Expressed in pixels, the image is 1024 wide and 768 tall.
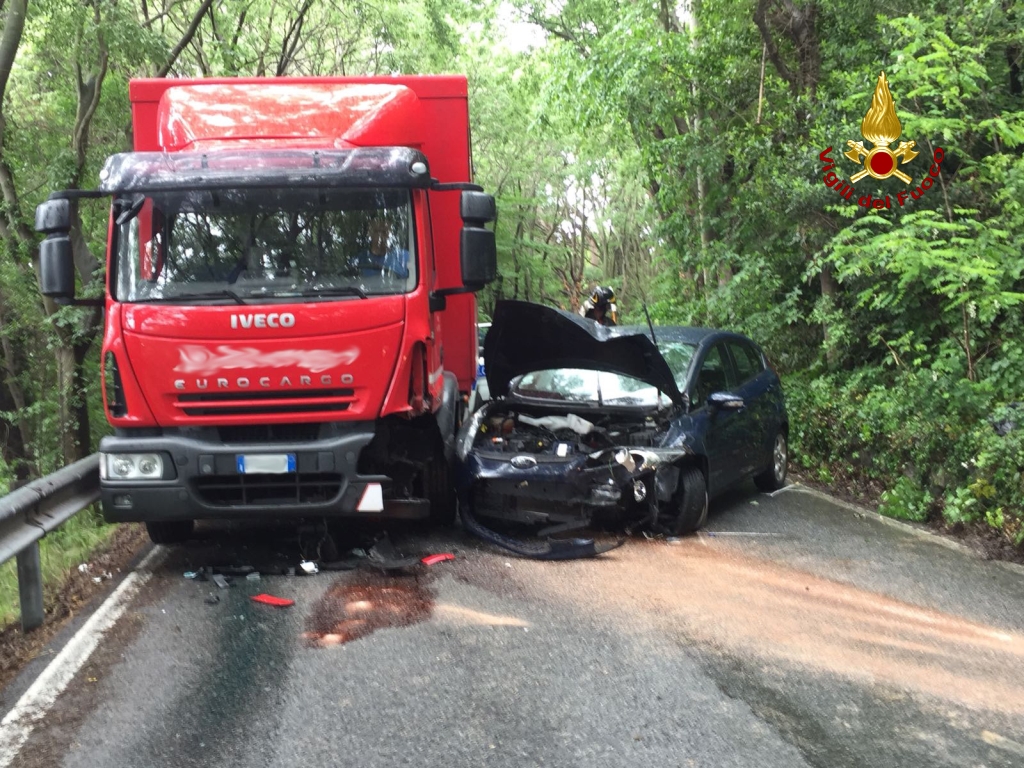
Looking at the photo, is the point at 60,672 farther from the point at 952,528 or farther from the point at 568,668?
the point at 952,528

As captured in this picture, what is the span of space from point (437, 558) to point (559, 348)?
2.30 meters

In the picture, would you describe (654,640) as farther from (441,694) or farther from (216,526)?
(216,526)

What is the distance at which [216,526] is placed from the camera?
8.04 m

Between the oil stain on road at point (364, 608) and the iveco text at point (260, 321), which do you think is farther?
the iveco text at point (260, 321)

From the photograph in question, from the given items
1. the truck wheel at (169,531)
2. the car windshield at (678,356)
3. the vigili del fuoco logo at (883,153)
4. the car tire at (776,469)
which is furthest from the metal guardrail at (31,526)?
the vigili del fuoco logo at (883,153)

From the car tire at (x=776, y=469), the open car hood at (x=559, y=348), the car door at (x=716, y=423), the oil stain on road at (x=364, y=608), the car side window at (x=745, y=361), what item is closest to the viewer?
the oil stain on road at (x=364, y=608)

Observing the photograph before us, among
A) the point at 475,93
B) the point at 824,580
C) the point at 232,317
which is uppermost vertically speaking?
the point at 475,93

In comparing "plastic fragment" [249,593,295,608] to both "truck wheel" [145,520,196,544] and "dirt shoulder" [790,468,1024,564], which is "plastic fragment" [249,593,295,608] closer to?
"truck wheel" [145,520,196,544]

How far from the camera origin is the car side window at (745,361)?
9.26 meters

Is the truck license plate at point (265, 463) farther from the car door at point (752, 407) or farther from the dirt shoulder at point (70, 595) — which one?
the car door at point (752, 407)

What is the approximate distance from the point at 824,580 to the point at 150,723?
4360 mm

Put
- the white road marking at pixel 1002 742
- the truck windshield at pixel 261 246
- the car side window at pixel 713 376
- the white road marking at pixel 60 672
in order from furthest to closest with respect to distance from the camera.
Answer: the car side window at pixel 713 376 < the truck windshield at pixel 261 246 < the white road marking at pixel 60 672 < the white road marking at pixel 1002 742

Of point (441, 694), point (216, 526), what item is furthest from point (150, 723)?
point (216, 526)

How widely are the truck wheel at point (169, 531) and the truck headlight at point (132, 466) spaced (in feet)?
2.73
